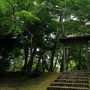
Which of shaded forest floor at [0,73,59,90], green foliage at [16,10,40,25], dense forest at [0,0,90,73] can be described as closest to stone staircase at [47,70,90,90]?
shaded forest floor at [0,73,59,90]

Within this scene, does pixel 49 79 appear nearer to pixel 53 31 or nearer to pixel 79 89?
pixel 79 89

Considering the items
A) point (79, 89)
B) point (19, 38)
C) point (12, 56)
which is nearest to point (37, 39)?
point (19, 38)

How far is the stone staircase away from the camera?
41.0ft

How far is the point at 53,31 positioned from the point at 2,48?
517 cm

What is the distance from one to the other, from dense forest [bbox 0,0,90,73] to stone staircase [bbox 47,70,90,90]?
3.26 meters

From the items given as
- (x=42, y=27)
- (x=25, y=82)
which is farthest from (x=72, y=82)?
(x=42, y=27)

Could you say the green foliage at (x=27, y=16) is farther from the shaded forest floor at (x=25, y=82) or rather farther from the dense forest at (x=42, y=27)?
the shaded forest floor at (x=25, y=82)

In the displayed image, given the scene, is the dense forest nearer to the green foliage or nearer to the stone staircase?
the green foliage

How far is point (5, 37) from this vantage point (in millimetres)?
18859

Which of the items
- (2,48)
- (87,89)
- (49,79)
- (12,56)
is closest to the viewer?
(87,89)

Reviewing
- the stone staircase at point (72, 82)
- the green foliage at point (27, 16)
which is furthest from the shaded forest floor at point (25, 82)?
the green foliage at point (27, 16)

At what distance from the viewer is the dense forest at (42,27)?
17328 millimetres

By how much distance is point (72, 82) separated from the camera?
13.4 meters

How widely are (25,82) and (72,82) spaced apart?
4231mm
